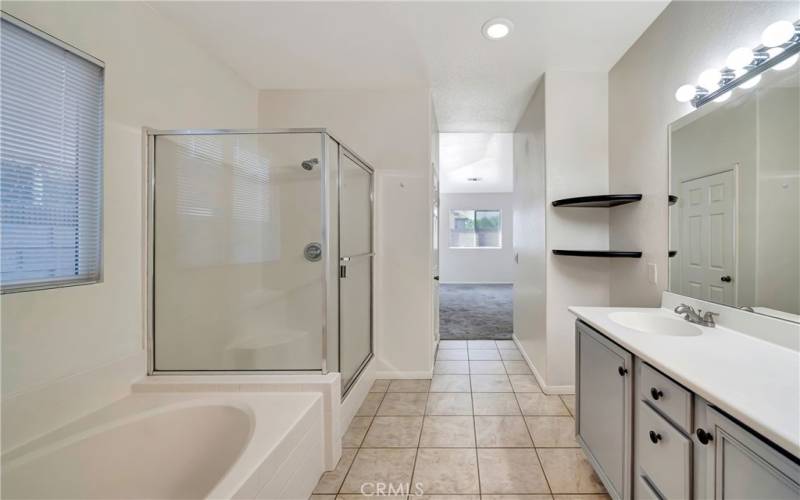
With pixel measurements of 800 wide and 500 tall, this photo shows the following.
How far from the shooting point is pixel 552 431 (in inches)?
74.6

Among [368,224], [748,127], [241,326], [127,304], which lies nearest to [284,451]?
[241,326]

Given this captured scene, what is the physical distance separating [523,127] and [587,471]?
111 inches

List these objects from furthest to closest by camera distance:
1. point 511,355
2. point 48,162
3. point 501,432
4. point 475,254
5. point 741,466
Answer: point 475,254, point 511,355, point 501,432, point 48,162, point 741,466

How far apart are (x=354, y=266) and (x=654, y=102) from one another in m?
2.21

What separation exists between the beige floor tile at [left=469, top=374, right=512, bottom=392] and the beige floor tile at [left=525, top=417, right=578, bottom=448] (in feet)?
1.39

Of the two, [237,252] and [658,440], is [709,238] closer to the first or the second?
[658,440]

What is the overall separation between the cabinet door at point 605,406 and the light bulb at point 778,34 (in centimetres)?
125

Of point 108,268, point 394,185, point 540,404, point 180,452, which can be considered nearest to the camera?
point 180,452

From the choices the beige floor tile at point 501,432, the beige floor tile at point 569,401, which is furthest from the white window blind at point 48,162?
the beige floor tile at point 569,401

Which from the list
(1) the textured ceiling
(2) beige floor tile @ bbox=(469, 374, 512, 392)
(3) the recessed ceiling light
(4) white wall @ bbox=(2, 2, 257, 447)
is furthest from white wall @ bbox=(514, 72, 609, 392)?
(4) white wall @ bbox=(2, 2, 257, 447)

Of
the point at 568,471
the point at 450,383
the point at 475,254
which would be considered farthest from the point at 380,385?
the point at 475,254

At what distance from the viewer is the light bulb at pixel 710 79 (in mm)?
1327

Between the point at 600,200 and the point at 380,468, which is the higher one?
the point at 600,200

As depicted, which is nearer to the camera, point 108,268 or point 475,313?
point 108,268
